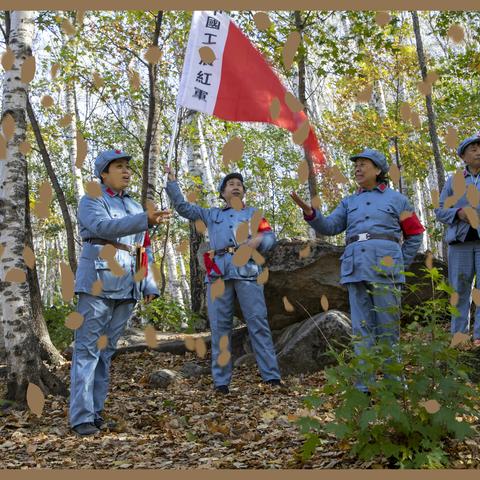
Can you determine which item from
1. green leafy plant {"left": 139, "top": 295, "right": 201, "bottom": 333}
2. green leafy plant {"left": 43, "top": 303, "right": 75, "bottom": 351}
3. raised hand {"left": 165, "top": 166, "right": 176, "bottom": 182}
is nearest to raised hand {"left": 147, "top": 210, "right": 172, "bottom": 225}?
raised hand {"left": 165, "top": 166, "right": 176, "bottom": 182}

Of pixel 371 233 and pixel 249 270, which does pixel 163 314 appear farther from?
pixel 371 233

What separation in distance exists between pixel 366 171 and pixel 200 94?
1.79 meters

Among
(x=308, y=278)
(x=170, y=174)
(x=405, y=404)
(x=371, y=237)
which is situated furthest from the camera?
(x=308, y=278)

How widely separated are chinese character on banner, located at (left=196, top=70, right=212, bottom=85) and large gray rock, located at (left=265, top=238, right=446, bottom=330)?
3.08m

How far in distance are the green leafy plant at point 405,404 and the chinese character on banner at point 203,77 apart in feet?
11.0

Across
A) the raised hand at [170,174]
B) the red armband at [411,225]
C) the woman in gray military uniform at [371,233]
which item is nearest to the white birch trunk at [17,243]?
the raised hand at [170,174]

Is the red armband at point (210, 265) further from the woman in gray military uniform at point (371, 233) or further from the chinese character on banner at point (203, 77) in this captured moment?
the chinese character on banner at point (203, 77)

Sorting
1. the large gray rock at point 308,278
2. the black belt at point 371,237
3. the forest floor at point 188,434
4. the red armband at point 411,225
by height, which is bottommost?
the forest floor at point 188,434

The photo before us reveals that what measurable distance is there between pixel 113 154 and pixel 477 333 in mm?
3983

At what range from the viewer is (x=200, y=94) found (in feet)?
19.7

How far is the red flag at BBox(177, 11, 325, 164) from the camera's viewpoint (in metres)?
6.00

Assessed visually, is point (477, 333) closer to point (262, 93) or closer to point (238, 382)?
point (238, 382)

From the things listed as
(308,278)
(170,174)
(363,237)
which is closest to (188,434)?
(363,237)

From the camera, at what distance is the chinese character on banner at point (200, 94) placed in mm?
5988
